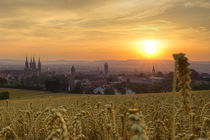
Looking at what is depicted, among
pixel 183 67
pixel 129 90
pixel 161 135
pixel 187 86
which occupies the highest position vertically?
pixel 183 67

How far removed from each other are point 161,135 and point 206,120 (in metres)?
0.99

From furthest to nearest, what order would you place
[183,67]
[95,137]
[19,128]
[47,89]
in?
[47,89] → [19,128] → [95,137] → [183,67]

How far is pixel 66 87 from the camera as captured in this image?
9869 centimetres

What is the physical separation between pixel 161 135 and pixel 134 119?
88.3 inches

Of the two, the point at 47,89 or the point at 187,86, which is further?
the point at 47,89

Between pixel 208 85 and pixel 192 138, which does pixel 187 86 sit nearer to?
pixel 192 138

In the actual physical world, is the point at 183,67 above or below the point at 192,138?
above

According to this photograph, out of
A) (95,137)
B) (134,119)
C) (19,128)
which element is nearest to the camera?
(134,119)

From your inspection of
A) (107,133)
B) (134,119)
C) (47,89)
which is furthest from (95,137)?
(47,89)

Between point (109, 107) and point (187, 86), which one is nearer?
point (187, 86)

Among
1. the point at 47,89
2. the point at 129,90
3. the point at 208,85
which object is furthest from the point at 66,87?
the point at 208,85

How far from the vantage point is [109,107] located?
1959 millimetres

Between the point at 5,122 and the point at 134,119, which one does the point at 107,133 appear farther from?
the point at 5,122

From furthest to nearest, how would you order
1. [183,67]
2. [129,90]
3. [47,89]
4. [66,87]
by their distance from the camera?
[66,87]
[47,89]
[129,90]
[183,67]
